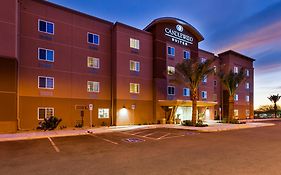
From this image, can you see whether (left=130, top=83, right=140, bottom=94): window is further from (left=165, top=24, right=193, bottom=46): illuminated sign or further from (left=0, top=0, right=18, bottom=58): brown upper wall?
(left=0, top=0, right=18, bottom=58): brown upper wall

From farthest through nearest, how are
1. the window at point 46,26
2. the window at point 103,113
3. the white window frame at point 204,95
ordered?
1. the white window frame at point 204,95
2. the window at point 103,113
3. the window at point 46,26

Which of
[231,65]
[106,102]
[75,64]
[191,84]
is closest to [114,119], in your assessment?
[106,102]

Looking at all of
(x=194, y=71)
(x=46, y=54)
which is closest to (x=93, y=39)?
(x=46, y=54)

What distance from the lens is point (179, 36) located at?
1385 inches

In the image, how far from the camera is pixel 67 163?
880 centimetres

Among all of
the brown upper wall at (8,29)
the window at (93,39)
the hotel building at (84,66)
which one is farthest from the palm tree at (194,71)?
the brown upper wall at (8,29)

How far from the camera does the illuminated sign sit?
3370 centimetres

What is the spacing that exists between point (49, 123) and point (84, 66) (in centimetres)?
794

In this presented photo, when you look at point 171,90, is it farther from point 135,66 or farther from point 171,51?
point 135,66

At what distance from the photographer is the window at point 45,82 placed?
2308 centimetres

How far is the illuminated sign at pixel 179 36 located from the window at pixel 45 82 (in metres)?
18.3

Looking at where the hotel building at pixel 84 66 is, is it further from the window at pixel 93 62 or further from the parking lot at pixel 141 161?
the parking lot at pixel 141 161

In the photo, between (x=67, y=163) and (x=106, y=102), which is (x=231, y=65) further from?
(x=67, y=163)

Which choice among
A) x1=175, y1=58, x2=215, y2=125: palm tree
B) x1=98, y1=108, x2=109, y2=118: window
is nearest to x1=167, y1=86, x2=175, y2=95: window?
x1=175, y1=58, x2=215, y2=125: palm tree
